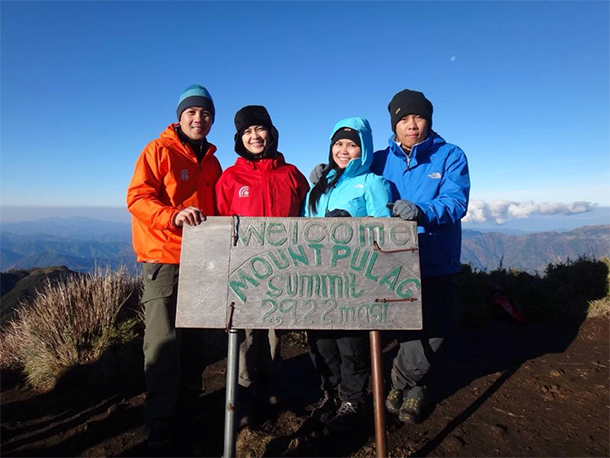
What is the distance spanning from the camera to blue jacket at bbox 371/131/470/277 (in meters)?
2.96

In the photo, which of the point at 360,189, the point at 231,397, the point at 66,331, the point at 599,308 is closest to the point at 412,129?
the point at 360,189

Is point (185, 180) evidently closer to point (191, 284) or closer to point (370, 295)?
point (191, 284)

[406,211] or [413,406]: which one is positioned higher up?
[406,211]

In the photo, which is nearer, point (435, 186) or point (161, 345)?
point (161, 345)

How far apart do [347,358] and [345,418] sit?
1.52 feet

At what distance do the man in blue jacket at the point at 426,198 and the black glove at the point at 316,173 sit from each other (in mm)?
551

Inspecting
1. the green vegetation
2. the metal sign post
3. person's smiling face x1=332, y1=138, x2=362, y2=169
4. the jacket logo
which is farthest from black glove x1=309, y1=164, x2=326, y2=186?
the green vegetation

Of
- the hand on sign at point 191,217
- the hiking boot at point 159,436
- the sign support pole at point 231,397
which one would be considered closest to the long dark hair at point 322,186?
the hand on sign at point 191,217

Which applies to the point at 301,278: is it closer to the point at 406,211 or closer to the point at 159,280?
the point at 406,211

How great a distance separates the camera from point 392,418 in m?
3.16

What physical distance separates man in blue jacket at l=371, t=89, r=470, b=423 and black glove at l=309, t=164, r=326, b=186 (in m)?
0.55

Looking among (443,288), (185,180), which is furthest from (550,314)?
(185,180)

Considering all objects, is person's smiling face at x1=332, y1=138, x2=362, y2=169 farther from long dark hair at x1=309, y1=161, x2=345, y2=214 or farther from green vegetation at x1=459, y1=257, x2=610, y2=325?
green vegetation at x1=459, y1=257, x2=610, y2=325

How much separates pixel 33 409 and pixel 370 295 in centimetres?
348
